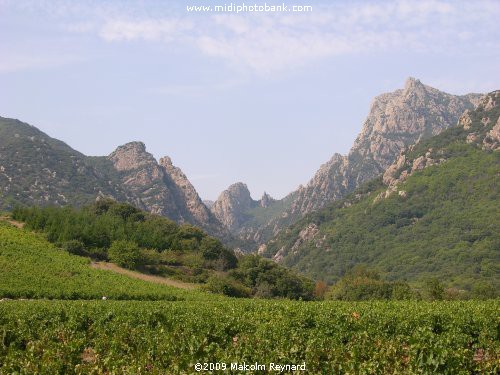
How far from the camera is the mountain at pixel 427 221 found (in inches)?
5084

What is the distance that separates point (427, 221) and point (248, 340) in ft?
471

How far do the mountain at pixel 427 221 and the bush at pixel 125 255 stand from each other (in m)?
63.6

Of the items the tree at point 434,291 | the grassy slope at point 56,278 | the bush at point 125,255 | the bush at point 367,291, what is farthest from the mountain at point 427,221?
the grassy slope at point 56,278

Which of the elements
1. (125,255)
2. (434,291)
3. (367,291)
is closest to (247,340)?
(434,291)

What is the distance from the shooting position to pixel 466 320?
2702 cm

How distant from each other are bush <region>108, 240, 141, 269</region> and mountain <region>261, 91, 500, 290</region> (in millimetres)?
63634

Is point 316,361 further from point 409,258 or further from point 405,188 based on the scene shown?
point 405,188

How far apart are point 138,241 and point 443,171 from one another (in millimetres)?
110155

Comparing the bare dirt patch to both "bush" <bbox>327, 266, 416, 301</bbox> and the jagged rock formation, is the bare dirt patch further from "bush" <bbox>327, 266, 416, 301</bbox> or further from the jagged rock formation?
the jagged rock formation

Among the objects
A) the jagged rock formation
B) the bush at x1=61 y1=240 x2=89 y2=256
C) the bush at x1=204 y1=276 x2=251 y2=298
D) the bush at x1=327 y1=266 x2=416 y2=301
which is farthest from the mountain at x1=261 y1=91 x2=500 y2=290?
the bush at x1=61 y1=240 x2=89 y2=256

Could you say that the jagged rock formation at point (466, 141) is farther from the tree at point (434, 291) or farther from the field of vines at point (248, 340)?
the field of vines at point (248, 340)

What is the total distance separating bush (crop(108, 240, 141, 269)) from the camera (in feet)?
245

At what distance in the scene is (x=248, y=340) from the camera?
72.8 ft

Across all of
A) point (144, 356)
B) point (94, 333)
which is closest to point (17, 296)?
point (94, 333)
